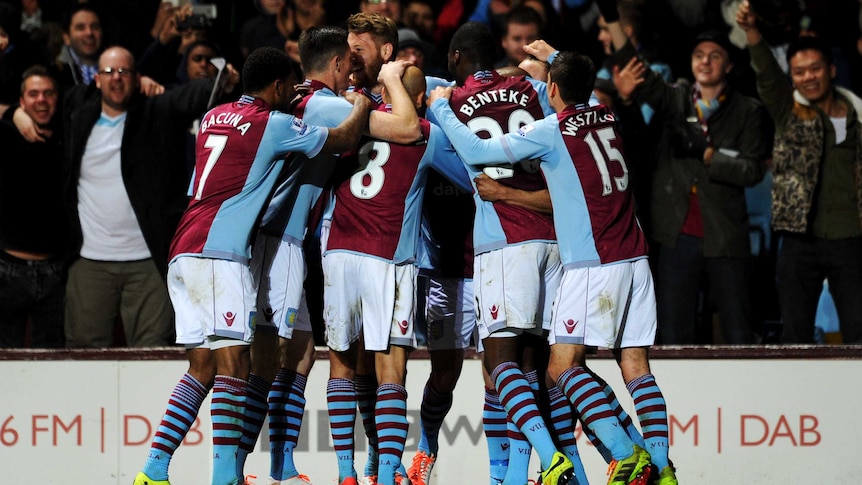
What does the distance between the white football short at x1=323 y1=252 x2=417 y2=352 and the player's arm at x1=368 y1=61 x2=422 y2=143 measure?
2.30 ft

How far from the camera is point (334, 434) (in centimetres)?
788

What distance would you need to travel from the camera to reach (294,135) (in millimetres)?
7488

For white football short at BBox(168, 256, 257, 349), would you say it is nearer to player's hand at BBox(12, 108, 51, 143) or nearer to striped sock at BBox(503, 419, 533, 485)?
striped sock at BBox(503, 419, 533, 485)

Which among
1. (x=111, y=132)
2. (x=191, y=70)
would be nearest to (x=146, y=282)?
(x=111, y=132)

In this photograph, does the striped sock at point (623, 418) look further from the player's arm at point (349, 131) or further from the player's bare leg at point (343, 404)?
the player's arm at point (349, 131)

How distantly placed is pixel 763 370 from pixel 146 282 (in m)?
4.37

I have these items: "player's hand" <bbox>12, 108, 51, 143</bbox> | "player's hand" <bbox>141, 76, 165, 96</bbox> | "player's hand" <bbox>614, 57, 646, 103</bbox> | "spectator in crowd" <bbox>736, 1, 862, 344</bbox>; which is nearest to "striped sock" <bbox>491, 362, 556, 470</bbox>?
"spectator in crowd" <bbox>736, 1, 862, 344</bbox>

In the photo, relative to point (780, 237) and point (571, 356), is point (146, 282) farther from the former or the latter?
point (780, 237)

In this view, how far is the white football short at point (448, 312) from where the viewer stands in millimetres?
8375

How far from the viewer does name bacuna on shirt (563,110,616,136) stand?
7.54m

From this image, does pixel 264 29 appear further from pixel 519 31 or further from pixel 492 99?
pixel 492 99

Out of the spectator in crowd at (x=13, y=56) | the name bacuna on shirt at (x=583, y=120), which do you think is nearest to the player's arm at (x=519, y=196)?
the name bacuna on shirt at (x=583, y=120)

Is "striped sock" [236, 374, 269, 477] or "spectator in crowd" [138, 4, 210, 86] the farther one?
"spectator in crowd" [138, 4, 210, 86]

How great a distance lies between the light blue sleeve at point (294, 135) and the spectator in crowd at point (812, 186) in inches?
154
